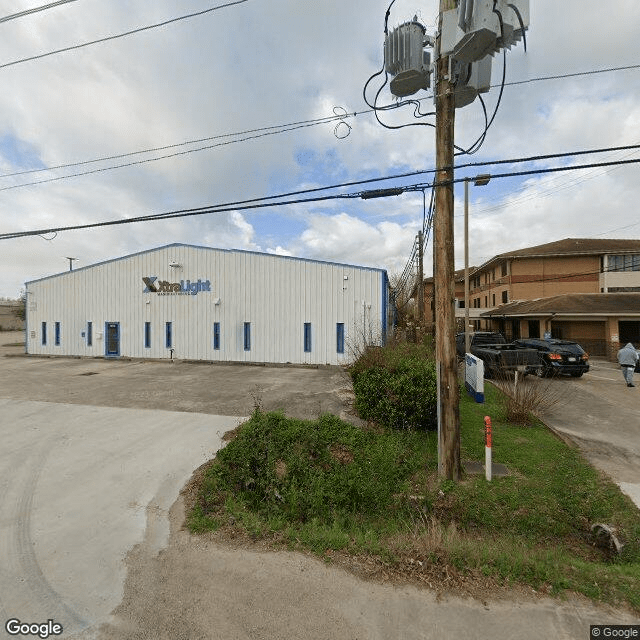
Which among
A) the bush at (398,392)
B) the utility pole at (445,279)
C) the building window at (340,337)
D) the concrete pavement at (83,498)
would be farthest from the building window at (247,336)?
the utility pole at (445,279)

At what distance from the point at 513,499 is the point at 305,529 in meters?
2.88

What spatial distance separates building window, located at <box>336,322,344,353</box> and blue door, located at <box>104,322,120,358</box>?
1435 cm

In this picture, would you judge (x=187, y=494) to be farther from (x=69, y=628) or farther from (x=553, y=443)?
(x=553, y=443)

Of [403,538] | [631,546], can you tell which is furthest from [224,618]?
[631,546]

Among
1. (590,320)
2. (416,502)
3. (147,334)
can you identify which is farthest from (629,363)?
(147,334)

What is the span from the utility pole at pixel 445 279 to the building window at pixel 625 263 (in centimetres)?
3338

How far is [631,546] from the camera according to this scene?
11.8 ft

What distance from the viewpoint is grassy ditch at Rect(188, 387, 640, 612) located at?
3016 millimetres

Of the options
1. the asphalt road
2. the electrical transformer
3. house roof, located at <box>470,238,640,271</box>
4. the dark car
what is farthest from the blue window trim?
house roof, located at <box>470,238,640,271</box>

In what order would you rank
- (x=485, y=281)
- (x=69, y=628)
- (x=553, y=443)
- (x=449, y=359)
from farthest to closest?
(x=485, y=281) < (x=553, y=443) < (x=449, y=359) < (x=69, y=628)

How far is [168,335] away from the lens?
20.5m

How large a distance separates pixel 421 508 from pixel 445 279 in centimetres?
320

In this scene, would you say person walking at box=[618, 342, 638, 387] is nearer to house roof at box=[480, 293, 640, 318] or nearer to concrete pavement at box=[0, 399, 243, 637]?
house roof at box=[480, 293, 640, 318]

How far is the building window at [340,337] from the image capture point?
57.8ft
